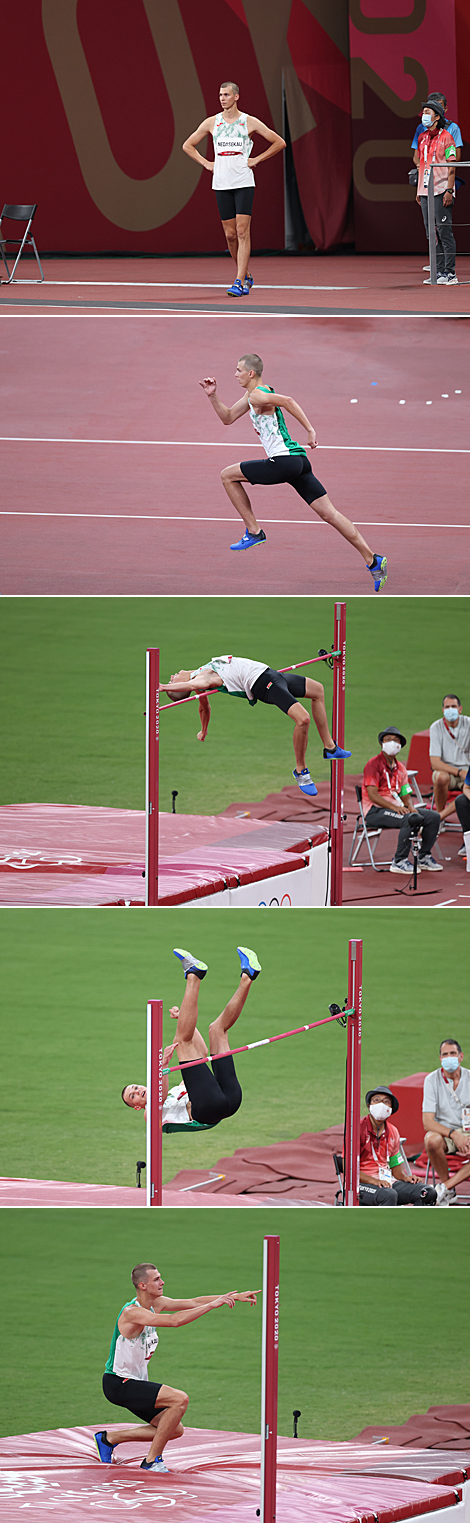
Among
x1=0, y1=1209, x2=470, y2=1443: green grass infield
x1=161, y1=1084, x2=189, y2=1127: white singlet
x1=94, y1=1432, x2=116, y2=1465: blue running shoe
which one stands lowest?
x1=0, y1=1209, x2=470, y2=1443: green grass infield

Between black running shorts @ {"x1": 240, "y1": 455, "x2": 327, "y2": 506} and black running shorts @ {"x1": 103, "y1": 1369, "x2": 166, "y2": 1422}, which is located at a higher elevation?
black running shorts @ {"x1": 240, "y1": 455, "x2": 327, "y2": 506}

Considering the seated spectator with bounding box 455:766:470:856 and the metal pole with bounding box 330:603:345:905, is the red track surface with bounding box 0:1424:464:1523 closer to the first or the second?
the metal pole with bounding box 330:603:345:905

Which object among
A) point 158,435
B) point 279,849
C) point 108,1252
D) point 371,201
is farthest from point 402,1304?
point 371,201

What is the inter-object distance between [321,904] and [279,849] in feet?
2.45

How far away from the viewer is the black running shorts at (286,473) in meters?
10.3

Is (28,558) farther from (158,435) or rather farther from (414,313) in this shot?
(414,313)

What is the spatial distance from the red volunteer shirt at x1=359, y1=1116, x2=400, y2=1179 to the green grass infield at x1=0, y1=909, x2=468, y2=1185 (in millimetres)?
2652

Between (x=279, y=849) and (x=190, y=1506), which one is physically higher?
(x=279, y=849)

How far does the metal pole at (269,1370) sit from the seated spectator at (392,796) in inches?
274

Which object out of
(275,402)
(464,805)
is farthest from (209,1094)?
(464,805)

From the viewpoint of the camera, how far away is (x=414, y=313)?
1452cm

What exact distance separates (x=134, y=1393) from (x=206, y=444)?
8034 mm

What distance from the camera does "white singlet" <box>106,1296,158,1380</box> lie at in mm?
8062

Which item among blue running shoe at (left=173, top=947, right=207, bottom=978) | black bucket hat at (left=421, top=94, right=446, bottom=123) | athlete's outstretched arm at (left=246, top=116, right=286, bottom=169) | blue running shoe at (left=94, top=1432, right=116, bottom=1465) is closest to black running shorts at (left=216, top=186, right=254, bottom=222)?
athlete's outstretched arm at (left=246, top=116, right=286, bottom=169)
